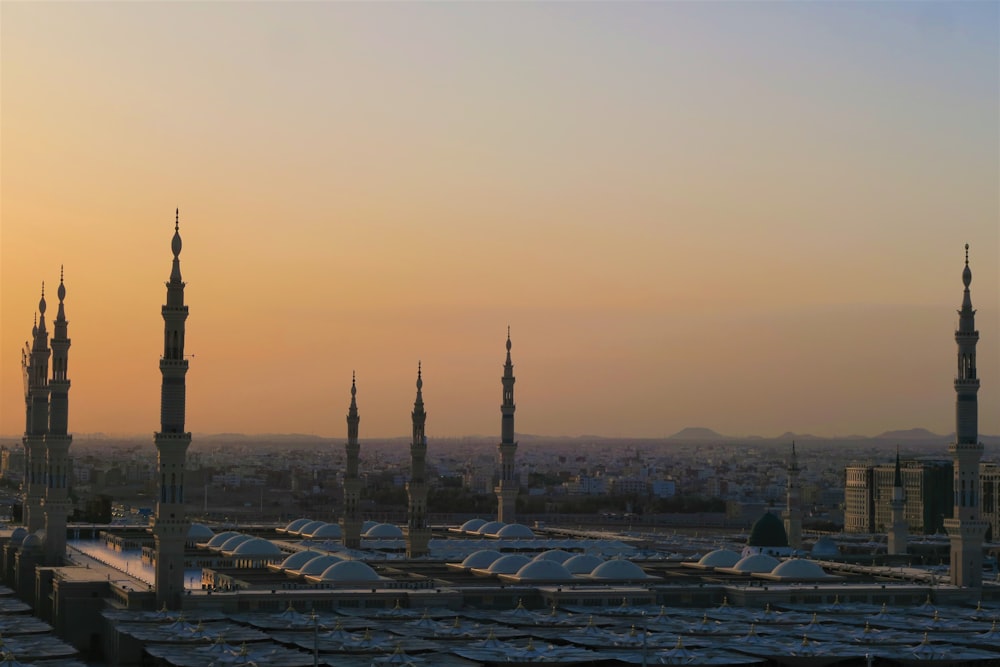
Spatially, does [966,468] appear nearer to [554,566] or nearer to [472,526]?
[554,566]

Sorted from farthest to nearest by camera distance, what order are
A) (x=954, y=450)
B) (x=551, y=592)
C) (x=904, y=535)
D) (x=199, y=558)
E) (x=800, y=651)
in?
(x=904, y=535) < (x=199, y=558) < (x=954, y=450) < (x=551, y=592) < (x=800, y=651)

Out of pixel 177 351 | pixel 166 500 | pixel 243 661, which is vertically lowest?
pixel 243 661

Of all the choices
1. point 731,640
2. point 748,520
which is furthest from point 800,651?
point 748,520

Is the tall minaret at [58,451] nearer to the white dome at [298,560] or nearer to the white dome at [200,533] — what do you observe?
the white dome at [298,560]

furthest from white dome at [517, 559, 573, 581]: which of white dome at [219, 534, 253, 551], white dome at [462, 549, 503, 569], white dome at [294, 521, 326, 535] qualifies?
white dome at [294, 521, 326, 535]

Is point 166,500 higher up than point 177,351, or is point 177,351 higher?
point 177,351

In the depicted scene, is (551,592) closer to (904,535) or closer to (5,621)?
(5,621)

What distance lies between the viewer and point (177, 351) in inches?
2270

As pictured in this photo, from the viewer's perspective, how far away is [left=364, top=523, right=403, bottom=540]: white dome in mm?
96875

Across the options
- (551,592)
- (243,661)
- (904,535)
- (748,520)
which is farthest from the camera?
(748,520)

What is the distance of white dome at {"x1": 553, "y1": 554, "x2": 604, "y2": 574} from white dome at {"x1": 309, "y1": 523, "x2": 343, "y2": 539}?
2650 cm

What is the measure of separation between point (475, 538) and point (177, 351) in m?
44.4

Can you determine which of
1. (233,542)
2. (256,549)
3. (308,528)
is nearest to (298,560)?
(256,549)

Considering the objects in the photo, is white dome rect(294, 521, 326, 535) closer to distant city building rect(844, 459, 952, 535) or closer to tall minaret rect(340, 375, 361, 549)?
tall minaret rect(340, 375, 361, 549)
